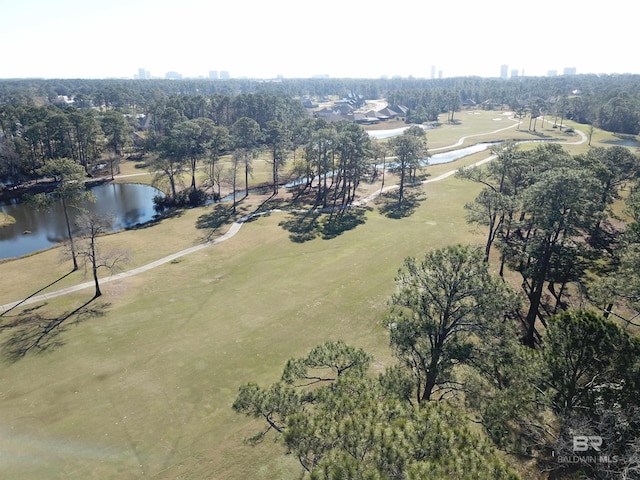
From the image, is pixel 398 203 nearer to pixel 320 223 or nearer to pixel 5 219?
pixel 320 223

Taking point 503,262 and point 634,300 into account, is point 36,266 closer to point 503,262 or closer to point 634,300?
point 503,262

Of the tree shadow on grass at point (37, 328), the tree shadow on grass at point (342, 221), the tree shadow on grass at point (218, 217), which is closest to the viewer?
the tree shadow on grass at point (37, 328)

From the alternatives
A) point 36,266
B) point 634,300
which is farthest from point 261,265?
point 634,300

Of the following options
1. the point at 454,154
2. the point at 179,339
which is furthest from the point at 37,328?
the point at 454,154

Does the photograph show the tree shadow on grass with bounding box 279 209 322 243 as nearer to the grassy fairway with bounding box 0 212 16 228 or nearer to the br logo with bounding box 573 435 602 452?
the br logo with bounding box 573 435 602 452

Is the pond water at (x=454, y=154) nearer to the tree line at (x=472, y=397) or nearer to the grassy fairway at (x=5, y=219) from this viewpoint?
the tree line at (x=472, y=397)

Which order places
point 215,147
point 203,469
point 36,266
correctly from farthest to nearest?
point 215,147 → point 36,266 → point 203,469

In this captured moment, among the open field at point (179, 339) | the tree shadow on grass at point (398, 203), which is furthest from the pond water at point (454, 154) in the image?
the open field at point (179, 339)

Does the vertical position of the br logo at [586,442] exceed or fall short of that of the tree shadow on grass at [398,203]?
it exceeds it
